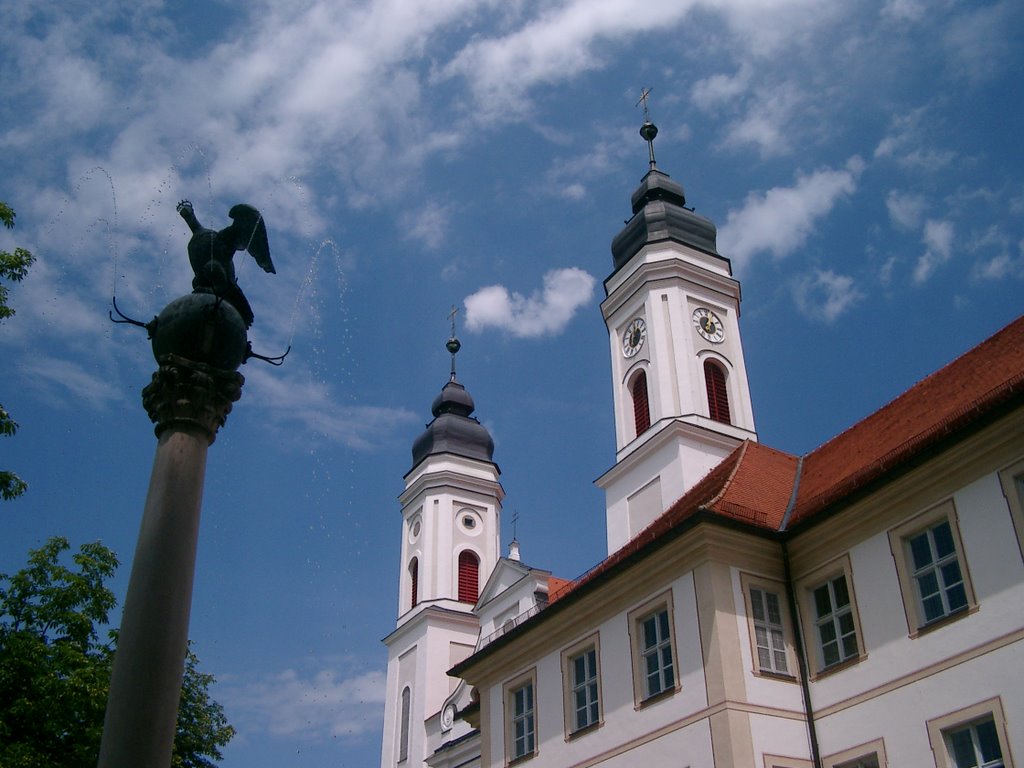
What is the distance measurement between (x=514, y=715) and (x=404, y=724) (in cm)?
2344

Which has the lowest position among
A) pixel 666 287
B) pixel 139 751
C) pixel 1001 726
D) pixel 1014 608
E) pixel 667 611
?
pixel 139 751

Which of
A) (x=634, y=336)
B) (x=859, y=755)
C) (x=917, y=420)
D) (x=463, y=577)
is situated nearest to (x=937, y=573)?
(x=859, y=755)

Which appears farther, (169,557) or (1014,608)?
(1014,608)

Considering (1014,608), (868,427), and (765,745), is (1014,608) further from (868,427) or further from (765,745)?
(868,427)

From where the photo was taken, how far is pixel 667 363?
34.7m

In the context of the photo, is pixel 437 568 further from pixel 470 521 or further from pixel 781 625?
pixel 781 625

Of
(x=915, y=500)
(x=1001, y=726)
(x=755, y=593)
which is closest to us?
(x=1001, y=726)

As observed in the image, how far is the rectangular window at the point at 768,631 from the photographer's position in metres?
17.7

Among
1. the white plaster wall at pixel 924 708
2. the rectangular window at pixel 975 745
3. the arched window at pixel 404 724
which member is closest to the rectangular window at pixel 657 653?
the white plaster wall at pixel 924 708

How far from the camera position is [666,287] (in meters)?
36.4

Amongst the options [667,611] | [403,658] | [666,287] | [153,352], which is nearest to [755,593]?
[667,611]

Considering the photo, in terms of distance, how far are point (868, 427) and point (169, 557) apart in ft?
54.6

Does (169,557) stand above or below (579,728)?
below

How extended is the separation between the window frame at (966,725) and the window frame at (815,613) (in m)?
1.77
